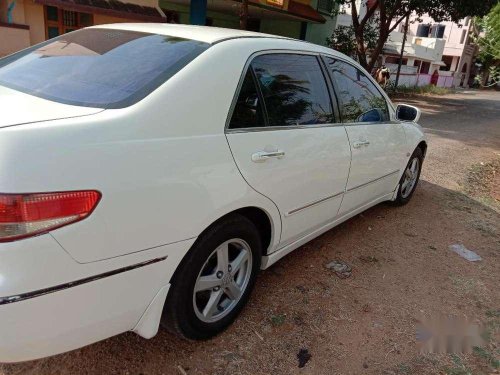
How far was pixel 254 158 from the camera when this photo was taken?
2389 millimetres

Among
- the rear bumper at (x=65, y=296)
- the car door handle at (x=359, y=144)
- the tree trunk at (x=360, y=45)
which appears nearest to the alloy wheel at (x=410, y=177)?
the car door handle at (x=359, y=144)

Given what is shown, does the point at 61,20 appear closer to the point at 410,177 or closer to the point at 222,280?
the point at 410,177

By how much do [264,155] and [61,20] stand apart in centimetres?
1059

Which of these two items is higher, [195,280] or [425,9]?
[425,9]

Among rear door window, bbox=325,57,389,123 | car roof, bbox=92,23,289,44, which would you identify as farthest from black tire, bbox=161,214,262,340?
rear door window, bbox=325,57,389,123

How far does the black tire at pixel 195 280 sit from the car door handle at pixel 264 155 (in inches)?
13.1

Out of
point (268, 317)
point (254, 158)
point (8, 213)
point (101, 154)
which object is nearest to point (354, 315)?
point (268, 317)

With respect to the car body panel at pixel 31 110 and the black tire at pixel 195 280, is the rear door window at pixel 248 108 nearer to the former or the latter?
the black tire at pixel 195 280

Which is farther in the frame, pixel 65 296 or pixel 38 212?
pixel 65 296

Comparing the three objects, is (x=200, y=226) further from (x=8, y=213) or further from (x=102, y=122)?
(x=8, y=213)

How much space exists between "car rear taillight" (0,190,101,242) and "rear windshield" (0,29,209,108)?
1.70 ft

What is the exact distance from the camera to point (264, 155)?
2449 mm

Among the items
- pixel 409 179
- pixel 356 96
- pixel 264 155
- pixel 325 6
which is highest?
pixel 325 6

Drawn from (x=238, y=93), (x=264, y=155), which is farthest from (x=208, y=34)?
(x=264, y=155)
